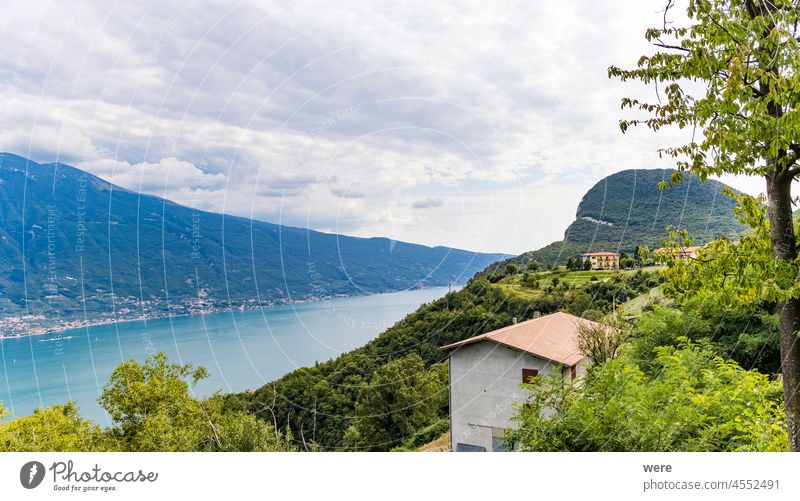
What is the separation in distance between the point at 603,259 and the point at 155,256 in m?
3.69

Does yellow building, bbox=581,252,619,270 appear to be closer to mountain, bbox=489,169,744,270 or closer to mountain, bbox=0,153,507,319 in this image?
mountain, bbox=489,169,744,270

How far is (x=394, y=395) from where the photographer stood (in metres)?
4.67

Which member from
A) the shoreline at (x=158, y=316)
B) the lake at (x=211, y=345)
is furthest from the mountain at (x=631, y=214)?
the lake at (x=211, y=345)

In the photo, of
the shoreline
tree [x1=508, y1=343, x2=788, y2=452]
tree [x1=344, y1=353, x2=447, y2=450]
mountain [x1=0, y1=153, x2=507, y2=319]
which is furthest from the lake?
tree [x1=508, y1=343, x2=788, y2=452]

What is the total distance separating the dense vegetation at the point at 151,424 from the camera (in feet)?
11.1

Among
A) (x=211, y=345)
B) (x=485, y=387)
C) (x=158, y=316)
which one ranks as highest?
(x=158, y=316)

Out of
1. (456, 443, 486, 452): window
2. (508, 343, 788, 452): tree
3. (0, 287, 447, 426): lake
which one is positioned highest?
(0, 287, 447, 426): lake

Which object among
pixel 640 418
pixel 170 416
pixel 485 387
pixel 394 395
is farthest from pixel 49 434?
pixel 640 418

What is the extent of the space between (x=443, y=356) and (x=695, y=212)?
99.9 inches

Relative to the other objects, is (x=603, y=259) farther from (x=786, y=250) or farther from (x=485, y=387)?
(x=786, y=250)

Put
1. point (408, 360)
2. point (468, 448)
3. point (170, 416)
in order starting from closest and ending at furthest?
1. point (468, 448)
2. point (170, 416)
3. point (408, 360)
